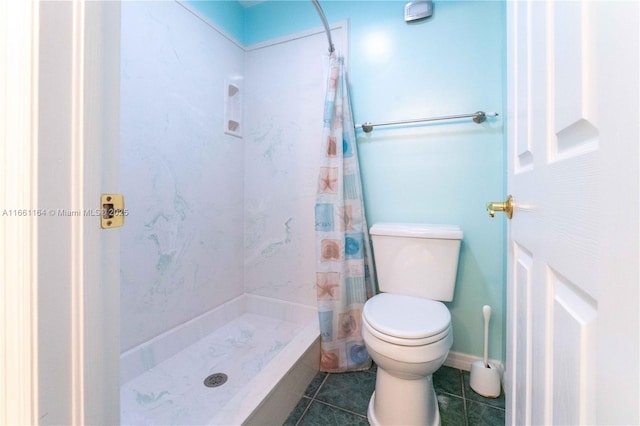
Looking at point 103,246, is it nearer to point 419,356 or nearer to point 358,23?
point 419,356

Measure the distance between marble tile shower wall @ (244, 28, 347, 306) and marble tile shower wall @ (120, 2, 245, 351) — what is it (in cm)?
11

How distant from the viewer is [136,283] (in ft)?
4.27

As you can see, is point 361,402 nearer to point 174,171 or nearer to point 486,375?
point 486,375

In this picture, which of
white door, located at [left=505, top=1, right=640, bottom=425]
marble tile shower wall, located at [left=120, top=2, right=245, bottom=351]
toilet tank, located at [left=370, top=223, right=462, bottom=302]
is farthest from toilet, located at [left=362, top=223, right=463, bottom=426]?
marble tile shower wall, located at [left=120, top=2, right=245, bottom=351]

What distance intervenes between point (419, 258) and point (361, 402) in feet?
2.39

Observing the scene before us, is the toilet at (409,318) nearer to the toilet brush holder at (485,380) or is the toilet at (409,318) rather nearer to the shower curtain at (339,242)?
the shower curtain at (339,242)

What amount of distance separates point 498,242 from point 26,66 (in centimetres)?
169

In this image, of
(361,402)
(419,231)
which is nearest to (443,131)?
(419,231)

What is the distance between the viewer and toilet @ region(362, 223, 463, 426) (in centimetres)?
95

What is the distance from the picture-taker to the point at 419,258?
1.31 meters

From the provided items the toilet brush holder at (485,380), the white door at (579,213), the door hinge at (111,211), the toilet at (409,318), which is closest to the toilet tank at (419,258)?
the toilet at (409,318)

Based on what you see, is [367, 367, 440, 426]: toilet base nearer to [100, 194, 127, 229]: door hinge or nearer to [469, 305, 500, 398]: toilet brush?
[469, 305, 500, 398]: toilet brush

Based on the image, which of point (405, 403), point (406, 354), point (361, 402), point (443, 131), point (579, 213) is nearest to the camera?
point (579, 213)

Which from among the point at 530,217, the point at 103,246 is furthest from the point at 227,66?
the point at 530,217
